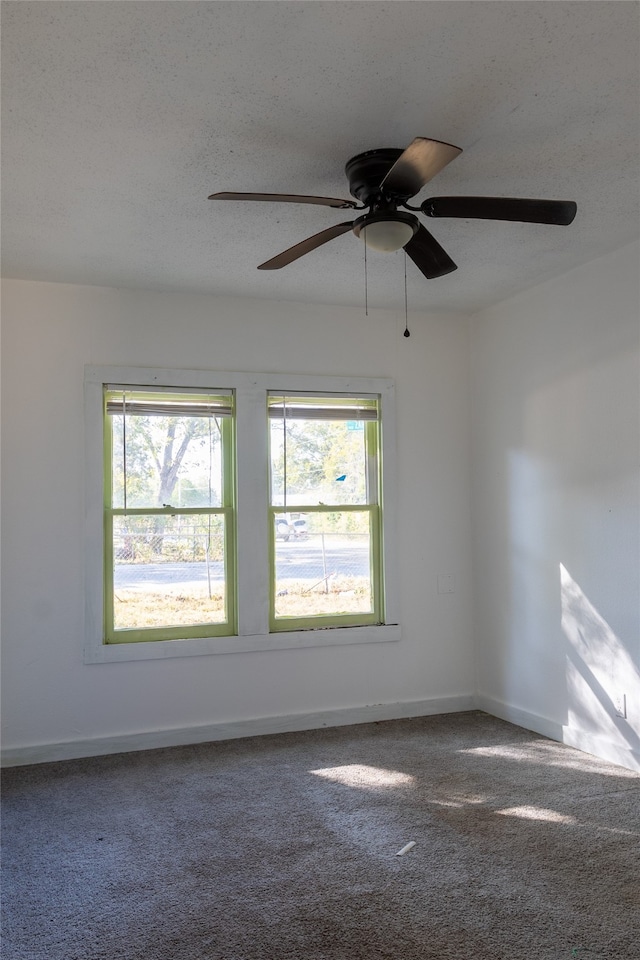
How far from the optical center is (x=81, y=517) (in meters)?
4.35

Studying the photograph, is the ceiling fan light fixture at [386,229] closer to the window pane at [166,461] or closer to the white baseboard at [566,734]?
the window pane at [166,461]

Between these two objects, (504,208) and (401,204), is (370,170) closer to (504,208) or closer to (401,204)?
(401,204)

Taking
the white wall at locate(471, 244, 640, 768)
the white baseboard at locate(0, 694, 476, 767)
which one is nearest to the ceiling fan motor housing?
the white wall at locate(471, 244, 640, 768)

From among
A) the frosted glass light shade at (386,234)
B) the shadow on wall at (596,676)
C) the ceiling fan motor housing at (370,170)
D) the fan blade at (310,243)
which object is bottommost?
the shadow on wall at (596,676)

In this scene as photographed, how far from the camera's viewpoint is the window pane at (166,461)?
4500mm

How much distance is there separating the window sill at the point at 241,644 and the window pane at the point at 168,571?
143 millimetres

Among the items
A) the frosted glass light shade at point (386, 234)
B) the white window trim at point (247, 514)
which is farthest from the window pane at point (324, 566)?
the frosted glass light shade at point (386, 234)

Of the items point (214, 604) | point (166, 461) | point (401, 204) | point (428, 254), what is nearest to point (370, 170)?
point (401, 204)

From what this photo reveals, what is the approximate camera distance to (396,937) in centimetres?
239

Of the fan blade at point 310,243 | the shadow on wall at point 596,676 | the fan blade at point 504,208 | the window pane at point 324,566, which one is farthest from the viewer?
the window pane at point 324,566

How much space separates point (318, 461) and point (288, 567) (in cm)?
72

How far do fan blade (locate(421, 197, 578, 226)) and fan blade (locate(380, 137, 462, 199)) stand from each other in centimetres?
12

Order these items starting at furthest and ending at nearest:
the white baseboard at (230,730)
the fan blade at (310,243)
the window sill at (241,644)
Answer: the window sill at (241,644) < the white baseboard at (230,730) < the fan blade at (310,243)

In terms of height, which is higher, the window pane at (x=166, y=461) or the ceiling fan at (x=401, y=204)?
the ceiling fan at (x=401, y=204)
